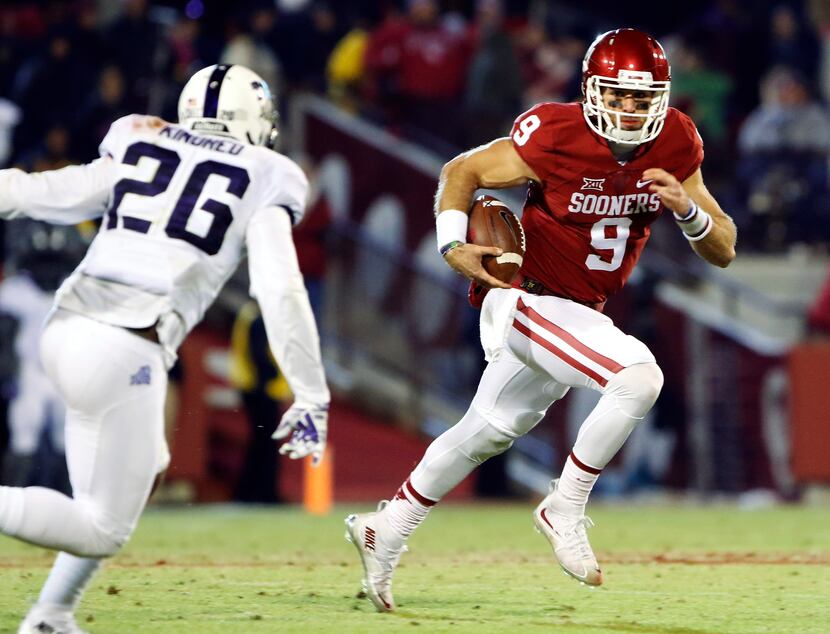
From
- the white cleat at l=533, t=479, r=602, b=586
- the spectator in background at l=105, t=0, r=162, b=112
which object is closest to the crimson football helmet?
the white cleat at l=533, t=479, r=602, b=586

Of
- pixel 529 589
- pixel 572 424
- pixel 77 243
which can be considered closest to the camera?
pixel 529 589

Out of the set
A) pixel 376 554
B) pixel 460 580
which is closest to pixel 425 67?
pixel 460 580

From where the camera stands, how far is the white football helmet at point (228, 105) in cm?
517

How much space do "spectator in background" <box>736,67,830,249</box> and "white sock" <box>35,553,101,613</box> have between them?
10.0m

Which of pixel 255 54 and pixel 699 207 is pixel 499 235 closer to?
pixel 699 207

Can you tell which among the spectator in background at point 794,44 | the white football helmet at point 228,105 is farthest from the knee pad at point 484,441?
the spectator in background at point 794,44

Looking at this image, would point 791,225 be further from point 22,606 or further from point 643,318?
point 22,606

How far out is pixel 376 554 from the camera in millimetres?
6012

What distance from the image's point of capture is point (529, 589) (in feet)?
21.8

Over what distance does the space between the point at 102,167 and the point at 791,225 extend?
393 inches

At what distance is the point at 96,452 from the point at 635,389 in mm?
2024

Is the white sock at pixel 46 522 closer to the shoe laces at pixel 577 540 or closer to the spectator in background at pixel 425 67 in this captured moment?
the shoe laces at pixel 577 540

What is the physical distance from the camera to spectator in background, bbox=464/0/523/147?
13.9m

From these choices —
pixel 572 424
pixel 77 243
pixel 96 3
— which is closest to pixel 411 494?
pixel 77 243
